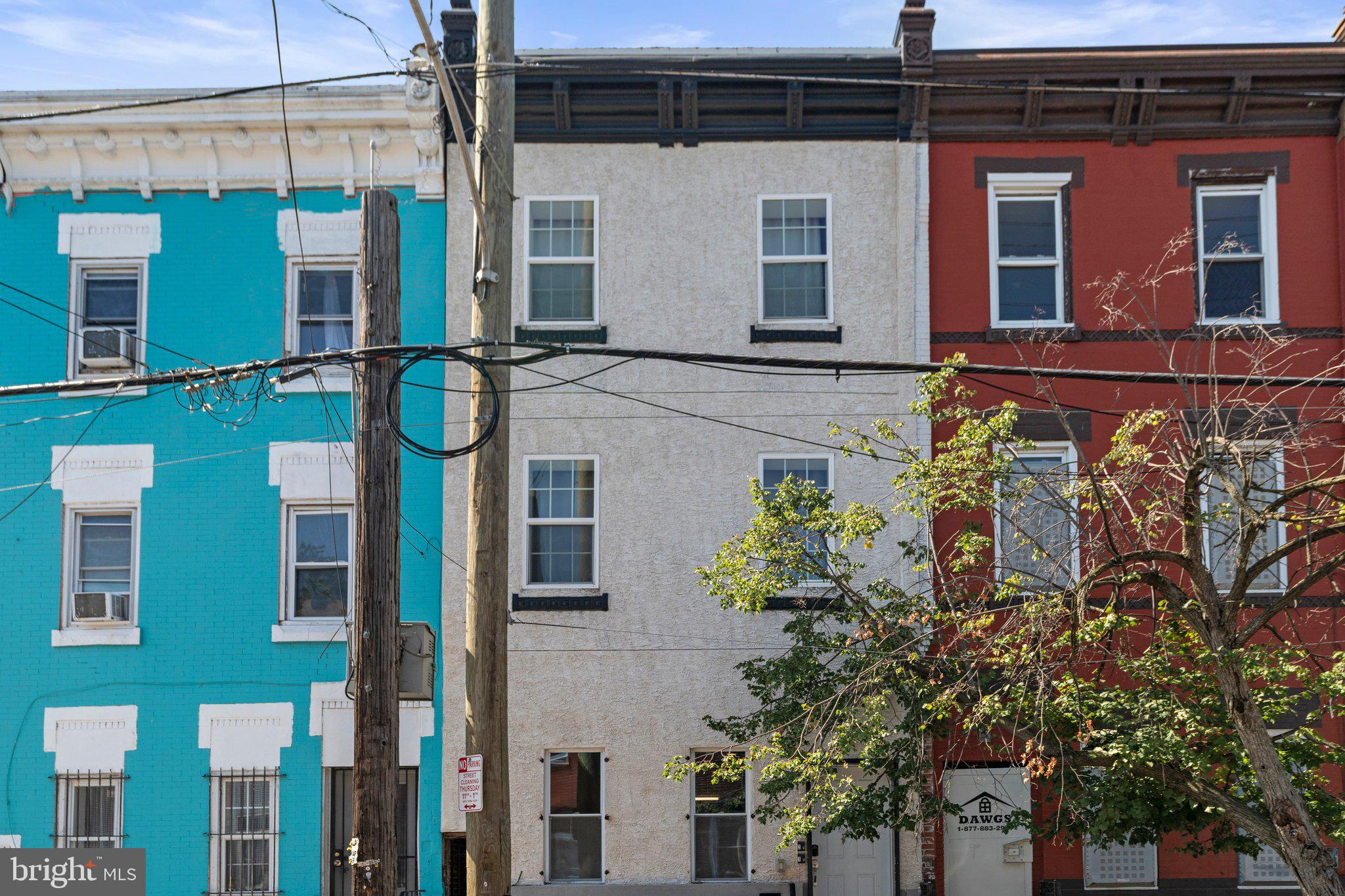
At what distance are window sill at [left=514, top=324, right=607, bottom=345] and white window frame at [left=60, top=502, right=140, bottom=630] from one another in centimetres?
494

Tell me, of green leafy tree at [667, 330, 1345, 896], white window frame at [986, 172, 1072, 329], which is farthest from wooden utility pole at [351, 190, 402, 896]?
white window frame at [986, 172, 1072, 329]

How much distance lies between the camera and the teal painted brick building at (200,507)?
46.2 feet

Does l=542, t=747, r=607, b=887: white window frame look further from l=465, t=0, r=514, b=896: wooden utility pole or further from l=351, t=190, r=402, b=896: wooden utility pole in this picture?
l=351, t=190, r=402, b=896: wooden utility pole

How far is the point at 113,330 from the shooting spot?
1466cm

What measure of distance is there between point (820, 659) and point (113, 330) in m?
9.03

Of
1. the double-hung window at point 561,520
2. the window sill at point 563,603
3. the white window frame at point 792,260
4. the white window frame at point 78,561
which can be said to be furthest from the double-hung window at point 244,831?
the white window frame at point 792,260

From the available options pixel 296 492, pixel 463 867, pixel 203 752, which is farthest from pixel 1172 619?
pixel 203 752

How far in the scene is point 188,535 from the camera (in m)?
14.5

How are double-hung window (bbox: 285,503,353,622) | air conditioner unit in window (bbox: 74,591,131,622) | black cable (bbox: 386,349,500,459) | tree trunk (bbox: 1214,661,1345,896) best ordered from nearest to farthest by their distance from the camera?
black cable (bbox: 386,349,500,459), tree trunk (bbox: 1214,661,1345,896), air conditioner unit in window (bbox: 74,591,131,622), double-hung window (bbox: 285,503,353,622)

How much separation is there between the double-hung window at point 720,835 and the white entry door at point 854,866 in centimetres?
86

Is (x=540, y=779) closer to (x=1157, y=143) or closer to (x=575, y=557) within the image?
(x=575, y=557)

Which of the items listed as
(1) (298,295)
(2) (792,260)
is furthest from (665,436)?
(1) (298,295)

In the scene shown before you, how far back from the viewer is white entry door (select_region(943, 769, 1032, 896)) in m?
14.0

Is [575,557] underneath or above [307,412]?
underneath
